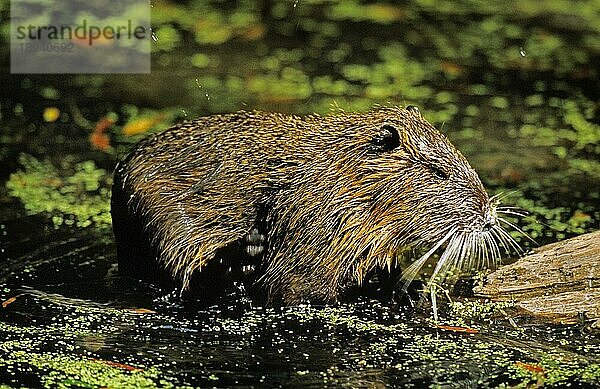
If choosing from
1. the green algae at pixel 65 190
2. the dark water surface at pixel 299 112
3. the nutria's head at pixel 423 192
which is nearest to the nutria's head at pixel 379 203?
the nutria's head at pixel 423 192

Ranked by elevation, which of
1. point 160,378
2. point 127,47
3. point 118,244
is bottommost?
point 160,378

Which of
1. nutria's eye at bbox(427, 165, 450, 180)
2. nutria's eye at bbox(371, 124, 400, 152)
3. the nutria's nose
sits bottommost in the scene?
the nutria's nose

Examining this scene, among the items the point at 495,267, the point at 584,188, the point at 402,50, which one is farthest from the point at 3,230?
the point at 402,50

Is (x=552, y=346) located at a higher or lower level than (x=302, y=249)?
lower

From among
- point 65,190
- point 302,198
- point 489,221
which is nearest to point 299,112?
point 65,190

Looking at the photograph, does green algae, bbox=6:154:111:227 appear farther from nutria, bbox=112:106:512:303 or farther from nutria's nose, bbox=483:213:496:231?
nutria's nose, bbox=483:213:496:231

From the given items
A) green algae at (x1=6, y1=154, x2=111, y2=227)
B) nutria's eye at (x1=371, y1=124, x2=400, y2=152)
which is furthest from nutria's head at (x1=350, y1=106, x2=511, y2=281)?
green algae at (x1=6, y1=154, x2=111, y2=227)

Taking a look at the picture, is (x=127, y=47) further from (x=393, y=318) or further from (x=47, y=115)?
(x=393, y=318)
